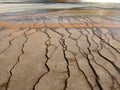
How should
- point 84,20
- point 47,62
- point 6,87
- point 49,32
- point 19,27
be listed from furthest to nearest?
1. point 84,20
2. point 19,27
3. point 49,32
4. point 47,62
5. point 6,87

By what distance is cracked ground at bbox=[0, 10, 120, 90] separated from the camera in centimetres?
232

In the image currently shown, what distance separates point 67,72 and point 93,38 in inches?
62.0

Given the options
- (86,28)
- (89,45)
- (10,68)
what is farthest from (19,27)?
(10,68)

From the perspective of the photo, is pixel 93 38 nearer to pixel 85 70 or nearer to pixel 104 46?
pixel 104 46

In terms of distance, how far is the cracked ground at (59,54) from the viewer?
7.63 ft

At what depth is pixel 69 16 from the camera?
5.87m

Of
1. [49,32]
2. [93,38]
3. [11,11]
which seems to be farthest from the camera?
[11,11]

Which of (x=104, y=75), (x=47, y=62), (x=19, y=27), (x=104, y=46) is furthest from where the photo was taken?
(x=19, y=27)

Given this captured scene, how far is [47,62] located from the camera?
284cm

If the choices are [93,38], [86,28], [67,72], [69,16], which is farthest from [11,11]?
[67,72]

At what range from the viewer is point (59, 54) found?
124 inches

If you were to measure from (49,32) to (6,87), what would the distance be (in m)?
2.25

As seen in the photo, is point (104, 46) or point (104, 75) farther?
point (104, 46)

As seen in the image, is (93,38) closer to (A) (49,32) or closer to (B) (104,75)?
(A) (49,32)
